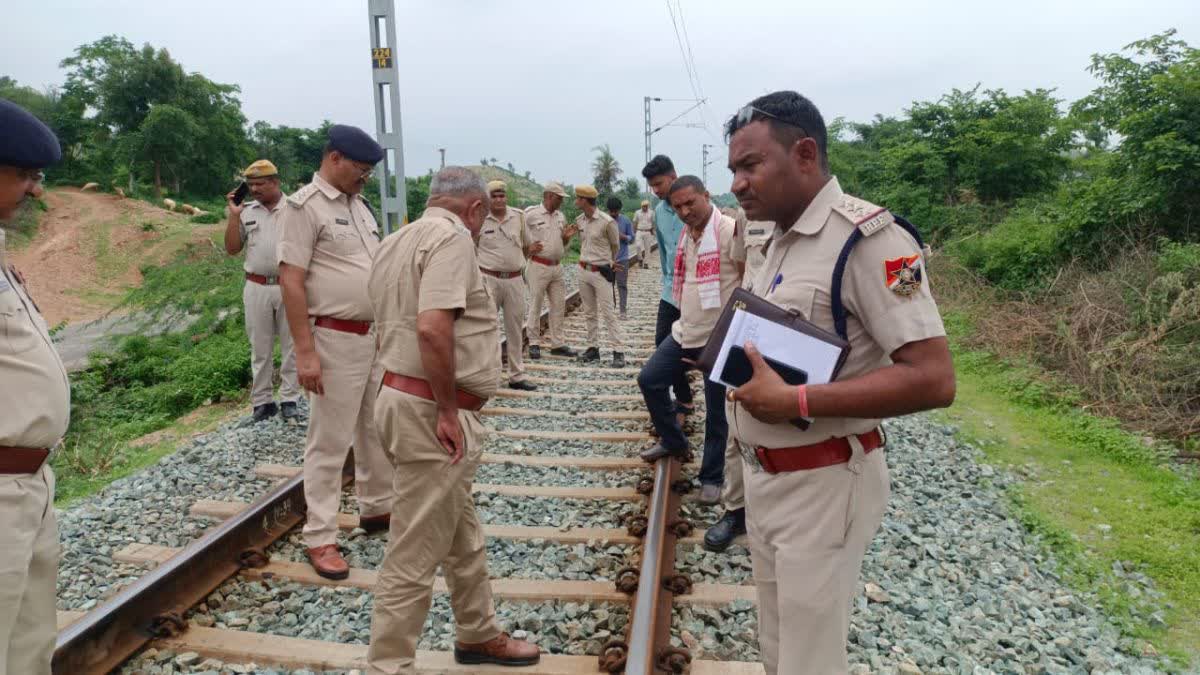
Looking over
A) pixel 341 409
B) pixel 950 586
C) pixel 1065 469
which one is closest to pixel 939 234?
pixel 1065 469

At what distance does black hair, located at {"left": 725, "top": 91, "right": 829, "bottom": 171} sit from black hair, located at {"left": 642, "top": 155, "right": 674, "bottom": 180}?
161 inches

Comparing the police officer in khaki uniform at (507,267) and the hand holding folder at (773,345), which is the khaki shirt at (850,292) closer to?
the hand holding folder at (773,345)

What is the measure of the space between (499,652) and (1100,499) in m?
3.79

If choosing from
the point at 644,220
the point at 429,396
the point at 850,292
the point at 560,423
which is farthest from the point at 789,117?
the point at 644,220

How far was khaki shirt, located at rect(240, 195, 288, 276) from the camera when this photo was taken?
6.02 meters

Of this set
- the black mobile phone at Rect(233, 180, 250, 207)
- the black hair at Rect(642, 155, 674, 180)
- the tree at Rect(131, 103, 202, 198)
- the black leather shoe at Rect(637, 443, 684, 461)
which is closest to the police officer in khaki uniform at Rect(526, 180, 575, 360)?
the black hair at Rect(642, 155, 674, 180)

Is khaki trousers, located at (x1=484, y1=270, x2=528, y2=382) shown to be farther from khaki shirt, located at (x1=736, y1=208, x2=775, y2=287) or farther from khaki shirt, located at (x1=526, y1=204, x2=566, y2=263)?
khaki shirt, located at (x1=736, y1=208, x2=775, y2=287)

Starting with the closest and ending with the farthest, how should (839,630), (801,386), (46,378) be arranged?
(801,386), (839,630), (46,378)

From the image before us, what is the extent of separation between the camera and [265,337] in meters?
6.18

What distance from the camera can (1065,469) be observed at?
5043mm

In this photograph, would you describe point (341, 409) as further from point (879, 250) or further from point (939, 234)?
point (939, 234)

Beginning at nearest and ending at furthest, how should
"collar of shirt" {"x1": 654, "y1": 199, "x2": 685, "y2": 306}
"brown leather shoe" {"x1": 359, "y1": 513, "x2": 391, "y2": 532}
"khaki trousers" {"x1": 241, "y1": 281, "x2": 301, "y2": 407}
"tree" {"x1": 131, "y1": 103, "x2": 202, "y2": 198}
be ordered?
"brown leather shoe" {"x1": 359, "y1": 513, "x2": 391, "y2": 532}
"khaki trousers" {"x1": 241, "y1": 281, "x2": 301, "y2": 407}
"collar of shirt" {"x1": 654, "y1": 199, "x2": 685, "y2": 306}
"tree" {"x1": 131, "y1": 103, "x2": 202, "y2": 198}

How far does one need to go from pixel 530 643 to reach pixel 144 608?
63.0 inches

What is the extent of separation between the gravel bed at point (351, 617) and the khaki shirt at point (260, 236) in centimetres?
320
